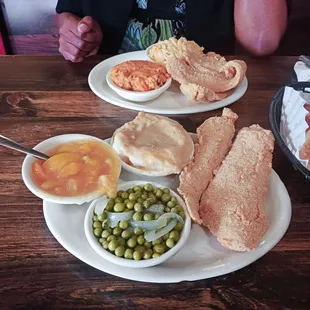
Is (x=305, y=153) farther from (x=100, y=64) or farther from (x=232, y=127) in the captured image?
(x=100, y=64)

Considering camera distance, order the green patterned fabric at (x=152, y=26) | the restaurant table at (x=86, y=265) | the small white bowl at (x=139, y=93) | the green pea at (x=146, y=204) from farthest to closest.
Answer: the green patterned fabric at (x=152, y=26) < the small white bowl at (x=139, y=93) < the green pea at (x=146, y=204) < the restaurant table at (x=86, y=265)

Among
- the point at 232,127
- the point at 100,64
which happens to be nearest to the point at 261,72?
the point at 232,127

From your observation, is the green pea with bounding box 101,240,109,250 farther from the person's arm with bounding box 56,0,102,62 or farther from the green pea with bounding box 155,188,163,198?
the person's arm with bounding box 56,0,102,62

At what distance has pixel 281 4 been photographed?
5.96ft

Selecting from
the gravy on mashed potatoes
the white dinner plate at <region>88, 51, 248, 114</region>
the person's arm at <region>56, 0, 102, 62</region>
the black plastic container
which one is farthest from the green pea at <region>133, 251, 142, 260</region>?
the person's arm at <region>56, 0, 102, 62</region>

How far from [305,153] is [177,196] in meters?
0.34

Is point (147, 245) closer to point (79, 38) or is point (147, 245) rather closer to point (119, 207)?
point (119, 207)

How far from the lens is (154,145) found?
1.19 meters

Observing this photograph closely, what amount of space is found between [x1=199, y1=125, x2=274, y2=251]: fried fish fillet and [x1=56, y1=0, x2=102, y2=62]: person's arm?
76 cm

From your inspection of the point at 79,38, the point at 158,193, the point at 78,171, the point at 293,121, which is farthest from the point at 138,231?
the point at 79,38

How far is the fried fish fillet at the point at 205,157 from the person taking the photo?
3.52 feet

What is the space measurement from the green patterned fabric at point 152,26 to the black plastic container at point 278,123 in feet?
2.34

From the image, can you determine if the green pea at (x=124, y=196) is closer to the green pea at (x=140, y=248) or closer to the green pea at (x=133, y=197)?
the green pea at (x=133, y=197)

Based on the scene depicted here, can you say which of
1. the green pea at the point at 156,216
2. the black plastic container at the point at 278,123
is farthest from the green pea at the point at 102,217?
the black plastic container at the point at 278,123
